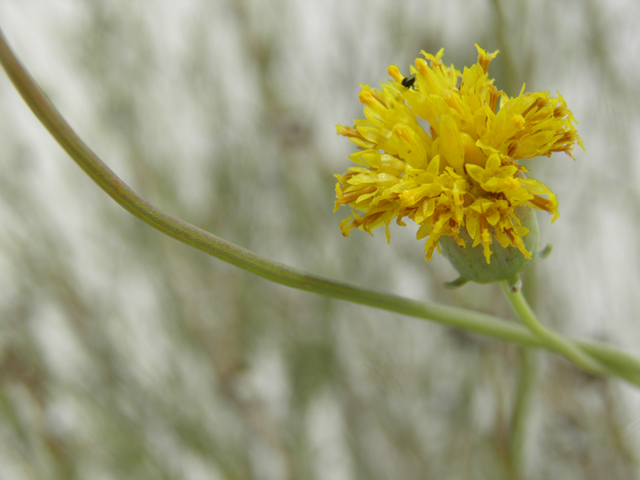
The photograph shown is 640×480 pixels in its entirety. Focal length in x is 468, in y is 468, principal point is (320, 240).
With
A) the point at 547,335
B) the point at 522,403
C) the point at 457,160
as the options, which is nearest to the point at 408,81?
the point at 457,160

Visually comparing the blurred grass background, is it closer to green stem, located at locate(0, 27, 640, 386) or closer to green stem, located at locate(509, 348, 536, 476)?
green stem, located at locate(509, 348, 536, 476)

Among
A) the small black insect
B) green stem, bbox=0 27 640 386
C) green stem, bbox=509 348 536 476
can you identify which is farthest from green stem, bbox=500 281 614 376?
green stem, bbox=509 348 536 476

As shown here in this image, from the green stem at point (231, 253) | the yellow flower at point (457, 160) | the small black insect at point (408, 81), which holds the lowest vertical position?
the green stem at point (231, 253)

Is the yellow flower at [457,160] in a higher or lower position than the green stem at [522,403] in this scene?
lower

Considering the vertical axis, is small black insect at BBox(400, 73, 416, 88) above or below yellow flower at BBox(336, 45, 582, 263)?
above

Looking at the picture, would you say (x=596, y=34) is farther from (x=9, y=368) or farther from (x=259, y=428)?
(x=9, y=368)

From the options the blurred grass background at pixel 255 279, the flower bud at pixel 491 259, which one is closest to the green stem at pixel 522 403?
the blurred grass background at pixel 255 279

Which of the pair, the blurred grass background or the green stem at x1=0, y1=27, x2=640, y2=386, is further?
the blurred grass background

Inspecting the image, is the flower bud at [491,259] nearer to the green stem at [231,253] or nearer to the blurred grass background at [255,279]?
the green stem at [231,253]

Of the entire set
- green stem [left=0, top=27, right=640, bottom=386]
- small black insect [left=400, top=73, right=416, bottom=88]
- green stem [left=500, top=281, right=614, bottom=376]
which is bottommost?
green stem [left=0, top=27, right=640, bottom=386]
